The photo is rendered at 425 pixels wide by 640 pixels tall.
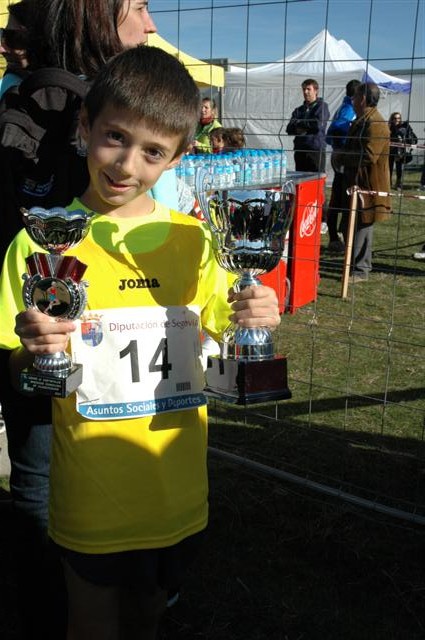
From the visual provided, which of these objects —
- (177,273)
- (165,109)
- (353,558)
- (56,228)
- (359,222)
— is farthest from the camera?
(359,222)

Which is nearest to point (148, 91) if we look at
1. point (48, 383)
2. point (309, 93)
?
point (48, 383)

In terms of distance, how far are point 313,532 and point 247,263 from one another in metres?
1.63

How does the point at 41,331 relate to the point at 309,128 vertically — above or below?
below

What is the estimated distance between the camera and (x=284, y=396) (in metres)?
1.62

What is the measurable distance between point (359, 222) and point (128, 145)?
5881mm

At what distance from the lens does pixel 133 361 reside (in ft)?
4.88

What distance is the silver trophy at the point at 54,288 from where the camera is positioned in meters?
1.31

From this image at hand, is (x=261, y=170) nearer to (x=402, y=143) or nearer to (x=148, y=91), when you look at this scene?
(x=402, y=143)

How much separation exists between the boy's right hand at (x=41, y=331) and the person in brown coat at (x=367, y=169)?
4014 millimetres

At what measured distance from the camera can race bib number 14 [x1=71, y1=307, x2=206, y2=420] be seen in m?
1.46

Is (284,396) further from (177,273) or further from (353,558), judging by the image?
(353,558)

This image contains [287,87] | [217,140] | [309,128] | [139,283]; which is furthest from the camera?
[287,87]

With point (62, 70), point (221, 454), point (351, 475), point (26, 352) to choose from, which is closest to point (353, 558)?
point (351, 475)

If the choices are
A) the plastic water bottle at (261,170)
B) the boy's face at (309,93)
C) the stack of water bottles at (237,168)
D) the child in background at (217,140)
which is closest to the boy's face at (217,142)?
the child in background at (217,140)
